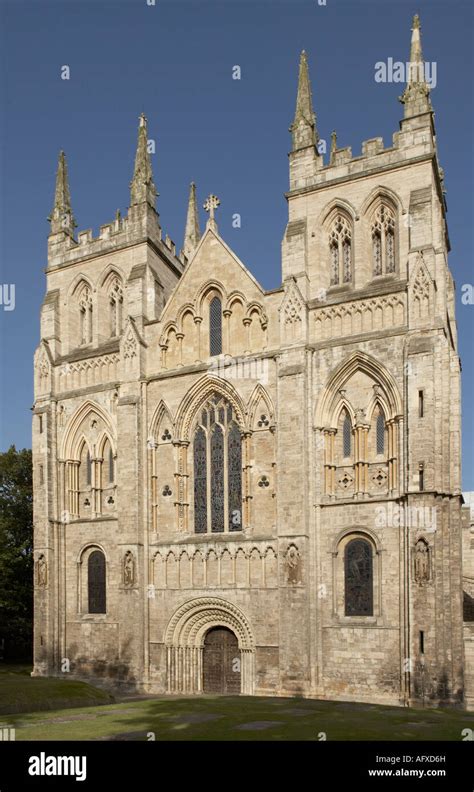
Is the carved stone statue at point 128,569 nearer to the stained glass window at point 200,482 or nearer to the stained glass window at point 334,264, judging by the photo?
the stained glass window at point 200,482

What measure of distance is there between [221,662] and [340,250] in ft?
57.6

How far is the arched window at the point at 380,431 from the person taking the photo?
1138 inches

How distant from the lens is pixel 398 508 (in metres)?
27.6

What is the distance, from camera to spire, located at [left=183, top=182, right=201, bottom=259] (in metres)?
49.2

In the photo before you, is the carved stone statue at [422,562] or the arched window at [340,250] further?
the arched window at [340,250]

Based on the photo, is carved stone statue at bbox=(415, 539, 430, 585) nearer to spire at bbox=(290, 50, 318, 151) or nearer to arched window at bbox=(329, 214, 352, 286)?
arched window at bbox=(329, 214, 352, 286)

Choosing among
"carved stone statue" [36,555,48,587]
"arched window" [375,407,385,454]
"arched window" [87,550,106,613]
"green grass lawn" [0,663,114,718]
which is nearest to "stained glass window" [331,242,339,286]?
"arched window" [375,407,385,454]

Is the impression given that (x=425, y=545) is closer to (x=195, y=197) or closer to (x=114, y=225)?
(x=114, y=225)

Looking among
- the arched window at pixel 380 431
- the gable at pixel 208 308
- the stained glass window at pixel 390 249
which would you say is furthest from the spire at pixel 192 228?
the arched window at pixel 380 431

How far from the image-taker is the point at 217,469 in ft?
106

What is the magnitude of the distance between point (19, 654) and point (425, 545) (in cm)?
2904

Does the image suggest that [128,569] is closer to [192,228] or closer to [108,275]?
[108,275]

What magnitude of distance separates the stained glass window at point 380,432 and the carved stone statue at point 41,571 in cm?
1647

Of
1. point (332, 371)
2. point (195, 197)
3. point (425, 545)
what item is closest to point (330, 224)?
point (332, 371)
